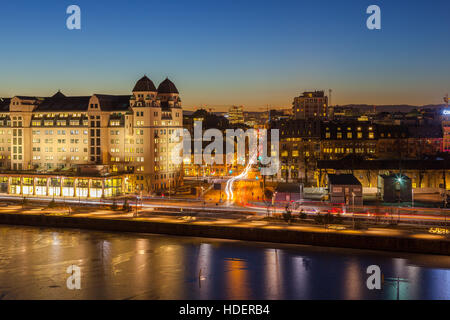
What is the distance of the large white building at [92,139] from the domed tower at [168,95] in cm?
30

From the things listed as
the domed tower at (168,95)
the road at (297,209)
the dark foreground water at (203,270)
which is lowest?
the dark foreground water at (203,270)

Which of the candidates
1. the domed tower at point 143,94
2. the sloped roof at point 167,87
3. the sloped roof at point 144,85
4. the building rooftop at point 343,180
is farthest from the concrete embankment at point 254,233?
the sloped roof at point 167,87

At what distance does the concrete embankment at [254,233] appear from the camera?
28.3 metres

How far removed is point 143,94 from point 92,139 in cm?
766

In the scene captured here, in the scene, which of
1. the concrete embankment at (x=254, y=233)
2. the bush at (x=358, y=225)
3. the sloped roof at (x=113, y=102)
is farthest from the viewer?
the sloped roof at (x=113, y=102)

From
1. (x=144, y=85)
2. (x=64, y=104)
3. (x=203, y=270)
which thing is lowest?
(x=203, y=270)

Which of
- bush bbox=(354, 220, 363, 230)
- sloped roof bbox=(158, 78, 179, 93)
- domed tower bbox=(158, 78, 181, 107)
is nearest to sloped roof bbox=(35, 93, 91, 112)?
domed tower bbox=(158, 78, 181, 107)

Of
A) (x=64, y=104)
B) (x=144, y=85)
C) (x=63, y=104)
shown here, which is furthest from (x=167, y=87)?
(x=63, y=104)

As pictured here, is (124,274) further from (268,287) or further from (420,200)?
(420,200)

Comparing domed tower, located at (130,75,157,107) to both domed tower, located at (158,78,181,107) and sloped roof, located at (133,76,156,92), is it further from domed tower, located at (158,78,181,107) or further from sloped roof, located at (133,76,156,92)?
domed tower, located at (158,78,181,107)

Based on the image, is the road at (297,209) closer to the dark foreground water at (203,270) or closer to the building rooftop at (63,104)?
the dark foreground water at (203,270)

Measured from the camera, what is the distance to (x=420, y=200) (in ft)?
135

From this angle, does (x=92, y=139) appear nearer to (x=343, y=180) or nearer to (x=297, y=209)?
(x=297, y=209)

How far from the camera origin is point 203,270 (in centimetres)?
2603
